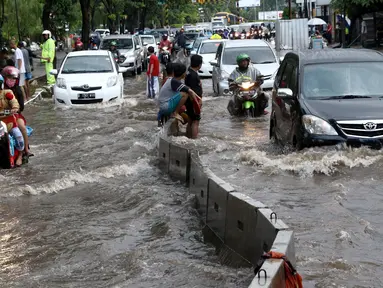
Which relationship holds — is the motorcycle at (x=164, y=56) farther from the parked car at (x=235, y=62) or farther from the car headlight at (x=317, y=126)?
the car headlight at (x=317, y=126)

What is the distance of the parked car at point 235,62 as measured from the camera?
76.9 ft

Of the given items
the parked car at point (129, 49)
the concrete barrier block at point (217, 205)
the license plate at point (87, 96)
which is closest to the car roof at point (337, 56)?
the concrete barrier block at point (217, 205)

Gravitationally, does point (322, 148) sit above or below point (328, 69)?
below

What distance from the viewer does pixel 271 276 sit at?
534cm

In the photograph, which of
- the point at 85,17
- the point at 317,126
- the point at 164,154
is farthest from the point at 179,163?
the point at 85,17

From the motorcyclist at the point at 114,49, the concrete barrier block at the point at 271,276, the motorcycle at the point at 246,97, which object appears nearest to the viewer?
the concrete barrier block at the point at 271,276

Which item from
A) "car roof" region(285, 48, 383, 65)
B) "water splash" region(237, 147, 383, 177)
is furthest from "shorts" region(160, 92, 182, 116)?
"water splash" region(237, 147, 383, 177)

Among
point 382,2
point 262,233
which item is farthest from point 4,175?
point 382,2

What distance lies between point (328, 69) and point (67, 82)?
436 inches

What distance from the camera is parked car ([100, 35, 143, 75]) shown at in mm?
36719

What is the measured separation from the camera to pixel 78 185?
39.4 ft

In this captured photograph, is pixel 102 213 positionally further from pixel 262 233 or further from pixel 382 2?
pixel 382 2

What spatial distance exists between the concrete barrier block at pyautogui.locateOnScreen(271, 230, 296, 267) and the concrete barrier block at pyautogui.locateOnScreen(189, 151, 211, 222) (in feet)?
9.31

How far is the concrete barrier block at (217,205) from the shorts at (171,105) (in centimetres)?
459
